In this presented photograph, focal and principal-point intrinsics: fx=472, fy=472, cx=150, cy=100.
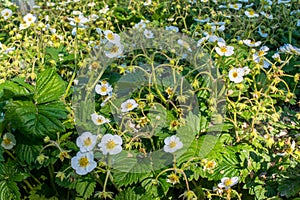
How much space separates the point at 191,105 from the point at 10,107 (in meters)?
0.67

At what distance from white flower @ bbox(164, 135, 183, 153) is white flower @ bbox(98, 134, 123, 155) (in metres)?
0.16

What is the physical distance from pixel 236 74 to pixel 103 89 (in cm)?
52

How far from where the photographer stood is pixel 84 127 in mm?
1706

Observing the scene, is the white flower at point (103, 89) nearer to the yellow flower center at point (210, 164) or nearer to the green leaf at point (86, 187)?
the green leaf at point (86, 187)

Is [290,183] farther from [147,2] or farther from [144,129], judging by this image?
[147,2]

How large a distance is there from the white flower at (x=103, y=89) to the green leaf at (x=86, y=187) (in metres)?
0.38

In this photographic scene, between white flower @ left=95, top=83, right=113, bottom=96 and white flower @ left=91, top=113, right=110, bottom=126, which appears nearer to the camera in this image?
white flower @ left=91, top=113, right=110, bottom=126

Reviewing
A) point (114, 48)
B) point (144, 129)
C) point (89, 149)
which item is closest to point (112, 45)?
point (114, 48)

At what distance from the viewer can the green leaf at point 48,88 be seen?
5.38ft

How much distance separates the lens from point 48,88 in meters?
1.67

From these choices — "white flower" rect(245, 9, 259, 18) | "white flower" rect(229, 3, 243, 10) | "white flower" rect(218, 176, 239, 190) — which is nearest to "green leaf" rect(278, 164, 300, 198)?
"white flower" rect(218, 176, 239, 190)

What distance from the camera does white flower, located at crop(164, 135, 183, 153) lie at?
5.29 feet

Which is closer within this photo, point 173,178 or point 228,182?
point 173,178

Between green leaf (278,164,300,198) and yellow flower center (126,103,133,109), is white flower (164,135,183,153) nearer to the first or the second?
yellow flower center (126,103,133,109)
